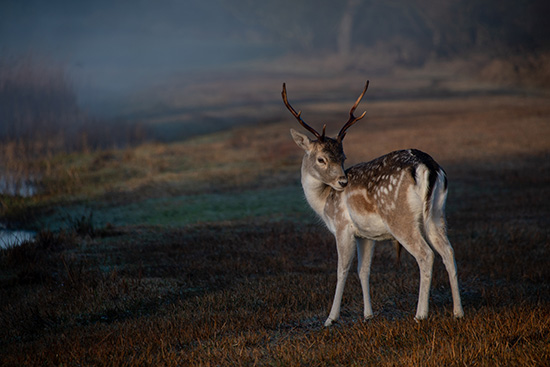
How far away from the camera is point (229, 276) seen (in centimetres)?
1084

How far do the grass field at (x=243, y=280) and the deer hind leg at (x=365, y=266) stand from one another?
376 millimetres

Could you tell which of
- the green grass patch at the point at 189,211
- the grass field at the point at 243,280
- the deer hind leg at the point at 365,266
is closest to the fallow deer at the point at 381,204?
the deer hind leg at the point at 365,266

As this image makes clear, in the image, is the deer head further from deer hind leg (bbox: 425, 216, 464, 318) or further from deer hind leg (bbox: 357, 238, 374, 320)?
Answer: deer hind leg (bbox: 425, 216, 464, 318)

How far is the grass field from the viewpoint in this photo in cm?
649

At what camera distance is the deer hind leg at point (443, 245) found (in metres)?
7.11

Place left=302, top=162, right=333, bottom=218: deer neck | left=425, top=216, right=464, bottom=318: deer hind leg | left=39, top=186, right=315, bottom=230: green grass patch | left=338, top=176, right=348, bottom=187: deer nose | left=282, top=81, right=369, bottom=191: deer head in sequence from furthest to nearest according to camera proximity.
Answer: left=39, top=186, right=315, bottom=230: green grass patch → left=302, top=162, right=333, bottom=218: deer neck → left=282, top=81, right=369, bottom=191: deer head → left=338, top=176, right=348, bottom=187: deer nose → left=425, top=216, right=464, bottom=318: deer hind leg

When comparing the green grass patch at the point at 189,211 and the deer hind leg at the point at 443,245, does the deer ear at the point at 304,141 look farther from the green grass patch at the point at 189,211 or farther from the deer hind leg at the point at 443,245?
the green grass patch at the point at 189,211

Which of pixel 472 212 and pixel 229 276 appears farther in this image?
pixel 472 212

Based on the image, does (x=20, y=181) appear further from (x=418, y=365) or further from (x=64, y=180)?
(x=418, y=365)

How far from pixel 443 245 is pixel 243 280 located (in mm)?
4417

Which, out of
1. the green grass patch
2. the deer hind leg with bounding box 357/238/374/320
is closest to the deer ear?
the deer hind leg with bounding box 357/238/374/320

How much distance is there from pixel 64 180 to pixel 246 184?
832 cm

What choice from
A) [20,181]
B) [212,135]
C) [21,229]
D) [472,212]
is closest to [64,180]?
[20,181]

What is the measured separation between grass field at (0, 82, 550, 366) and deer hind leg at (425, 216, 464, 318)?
218 mm
